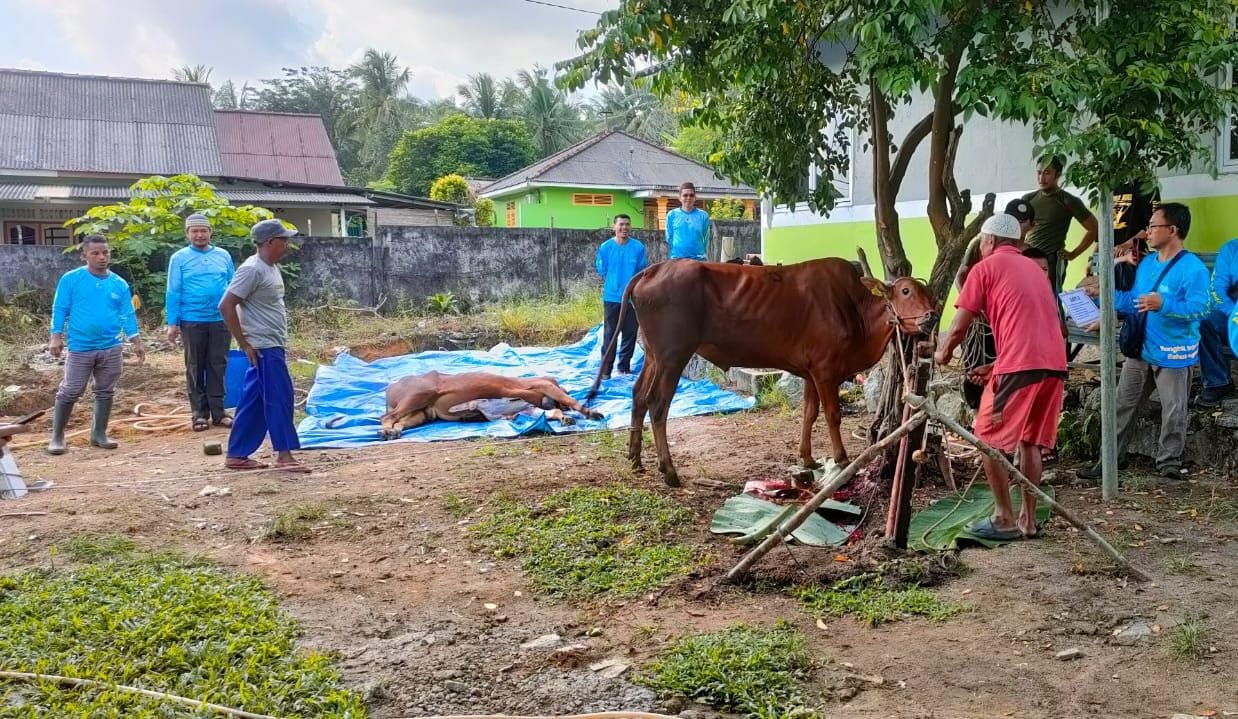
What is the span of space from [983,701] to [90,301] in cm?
763

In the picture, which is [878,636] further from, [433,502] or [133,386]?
[133,386]

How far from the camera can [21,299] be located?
14.3 m

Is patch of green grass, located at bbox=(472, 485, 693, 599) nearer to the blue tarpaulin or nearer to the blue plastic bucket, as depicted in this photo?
the blue tarpaulin

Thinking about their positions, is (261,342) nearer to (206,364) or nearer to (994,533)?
(206,364)

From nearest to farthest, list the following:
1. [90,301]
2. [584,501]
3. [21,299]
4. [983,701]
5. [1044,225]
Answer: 1. [983,701]
2. [584,501]
3. [1044,225]
4. [90,301]
5. [21,299]

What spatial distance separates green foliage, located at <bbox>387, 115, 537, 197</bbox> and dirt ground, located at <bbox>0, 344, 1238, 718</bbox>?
3066cm

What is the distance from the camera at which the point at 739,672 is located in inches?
140

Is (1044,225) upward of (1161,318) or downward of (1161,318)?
upward

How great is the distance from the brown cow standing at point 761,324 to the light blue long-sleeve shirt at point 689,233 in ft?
12.7

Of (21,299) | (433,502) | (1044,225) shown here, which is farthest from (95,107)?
(1044,225)

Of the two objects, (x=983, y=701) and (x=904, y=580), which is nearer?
(x=983, y=701)

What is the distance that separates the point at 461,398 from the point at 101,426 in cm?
317

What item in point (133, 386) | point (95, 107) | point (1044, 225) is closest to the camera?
point (1044, 225)

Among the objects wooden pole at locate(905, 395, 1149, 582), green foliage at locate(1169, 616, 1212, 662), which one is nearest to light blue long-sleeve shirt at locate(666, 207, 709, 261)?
wooden pole at locate(905, 395, 1149, 582)
